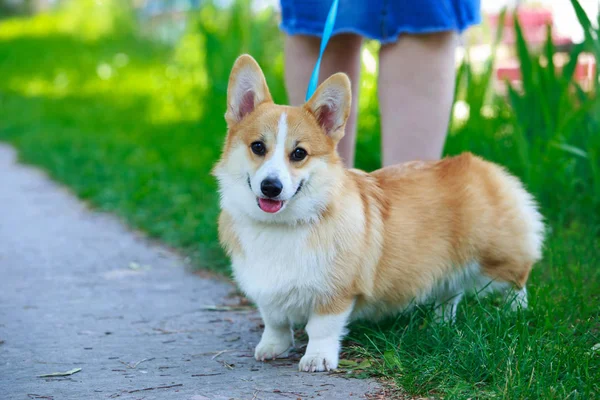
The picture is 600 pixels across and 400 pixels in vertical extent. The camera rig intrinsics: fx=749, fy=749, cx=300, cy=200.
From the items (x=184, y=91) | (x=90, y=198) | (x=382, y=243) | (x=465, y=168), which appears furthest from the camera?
(x=184, y=91)

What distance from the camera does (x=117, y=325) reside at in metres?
2.82

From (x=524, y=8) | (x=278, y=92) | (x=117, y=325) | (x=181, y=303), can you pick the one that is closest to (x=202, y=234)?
(x=181, y=303)

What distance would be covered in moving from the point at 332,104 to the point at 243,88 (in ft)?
1.04

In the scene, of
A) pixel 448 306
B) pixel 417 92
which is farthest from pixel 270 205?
pixel 417 92

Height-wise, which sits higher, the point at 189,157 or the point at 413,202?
the point at 413,202

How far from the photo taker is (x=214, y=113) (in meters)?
5.24

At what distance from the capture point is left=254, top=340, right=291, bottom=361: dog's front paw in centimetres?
245

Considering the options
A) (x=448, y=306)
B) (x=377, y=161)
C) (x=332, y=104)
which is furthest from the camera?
(x=377, y=161)

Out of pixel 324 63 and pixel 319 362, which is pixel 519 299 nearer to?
pixel 319 362

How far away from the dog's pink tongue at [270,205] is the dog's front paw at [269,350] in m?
0.47

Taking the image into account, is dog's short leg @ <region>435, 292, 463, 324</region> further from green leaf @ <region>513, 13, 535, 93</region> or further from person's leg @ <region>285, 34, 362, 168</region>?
green leaf @ <region>513, 13, 535, 93</region>

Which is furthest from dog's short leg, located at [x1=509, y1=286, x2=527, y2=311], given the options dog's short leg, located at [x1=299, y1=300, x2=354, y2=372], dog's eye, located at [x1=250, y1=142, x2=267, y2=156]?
dog's eye, located at [x1=250, y1=142, x2=267, y2=156]

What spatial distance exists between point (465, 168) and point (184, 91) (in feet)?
14.7

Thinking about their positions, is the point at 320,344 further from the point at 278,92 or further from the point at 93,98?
the point at 93,98
